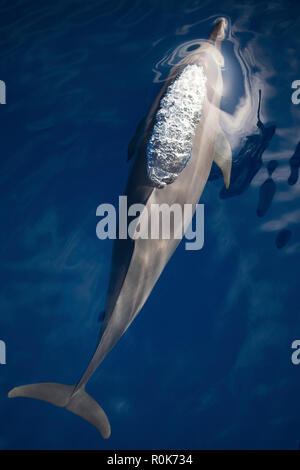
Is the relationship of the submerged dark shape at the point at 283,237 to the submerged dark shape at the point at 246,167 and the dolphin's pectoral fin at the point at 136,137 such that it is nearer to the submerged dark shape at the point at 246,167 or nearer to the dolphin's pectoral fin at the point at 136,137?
the submerged dark shape at the point at 246,167

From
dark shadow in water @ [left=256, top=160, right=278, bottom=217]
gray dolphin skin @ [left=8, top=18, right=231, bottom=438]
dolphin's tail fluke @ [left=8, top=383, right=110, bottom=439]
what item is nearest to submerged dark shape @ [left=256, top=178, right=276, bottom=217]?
dark shadow in water @ [left=256, top=160, right=278, bottom=217]

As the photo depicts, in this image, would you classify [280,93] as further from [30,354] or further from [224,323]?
[30,354]

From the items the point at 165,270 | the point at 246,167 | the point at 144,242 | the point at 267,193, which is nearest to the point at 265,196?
the point at 267,193

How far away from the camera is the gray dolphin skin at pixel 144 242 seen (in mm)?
3766

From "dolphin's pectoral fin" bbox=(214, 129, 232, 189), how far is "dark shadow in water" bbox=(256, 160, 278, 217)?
0.61m

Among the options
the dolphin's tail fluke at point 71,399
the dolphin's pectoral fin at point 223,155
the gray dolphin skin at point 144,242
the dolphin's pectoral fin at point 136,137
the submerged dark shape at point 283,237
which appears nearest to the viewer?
the gray dolphin skin at point 144,242

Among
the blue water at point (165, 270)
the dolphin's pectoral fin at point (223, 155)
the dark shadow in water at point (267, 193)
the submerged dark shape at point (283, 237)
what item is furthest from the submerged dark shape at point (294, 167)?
the dolphin's pectoral fin at point (223, 155)

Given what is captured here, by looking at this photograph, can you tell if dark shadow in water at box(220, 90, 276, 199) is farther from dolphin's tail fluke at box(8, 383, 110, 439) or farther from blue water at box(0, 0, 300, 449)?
dolphin's tail fluke at box(8, 383, 110, 439)

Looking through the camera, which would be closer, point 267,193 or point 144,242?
point 144,242

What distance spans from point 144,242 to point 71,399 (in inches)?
78.2

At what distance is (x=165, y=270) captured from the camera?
16.1 ft

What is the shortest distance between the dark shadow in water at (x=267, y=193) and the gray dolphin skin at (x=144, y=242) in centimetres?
73

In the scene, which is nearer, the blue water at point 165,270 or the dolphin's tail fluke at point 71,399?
the dolphin's tail fluke at point 71,399

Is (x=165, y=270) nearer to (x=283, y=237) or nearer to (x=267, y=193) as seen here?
(x=283, y=237)
